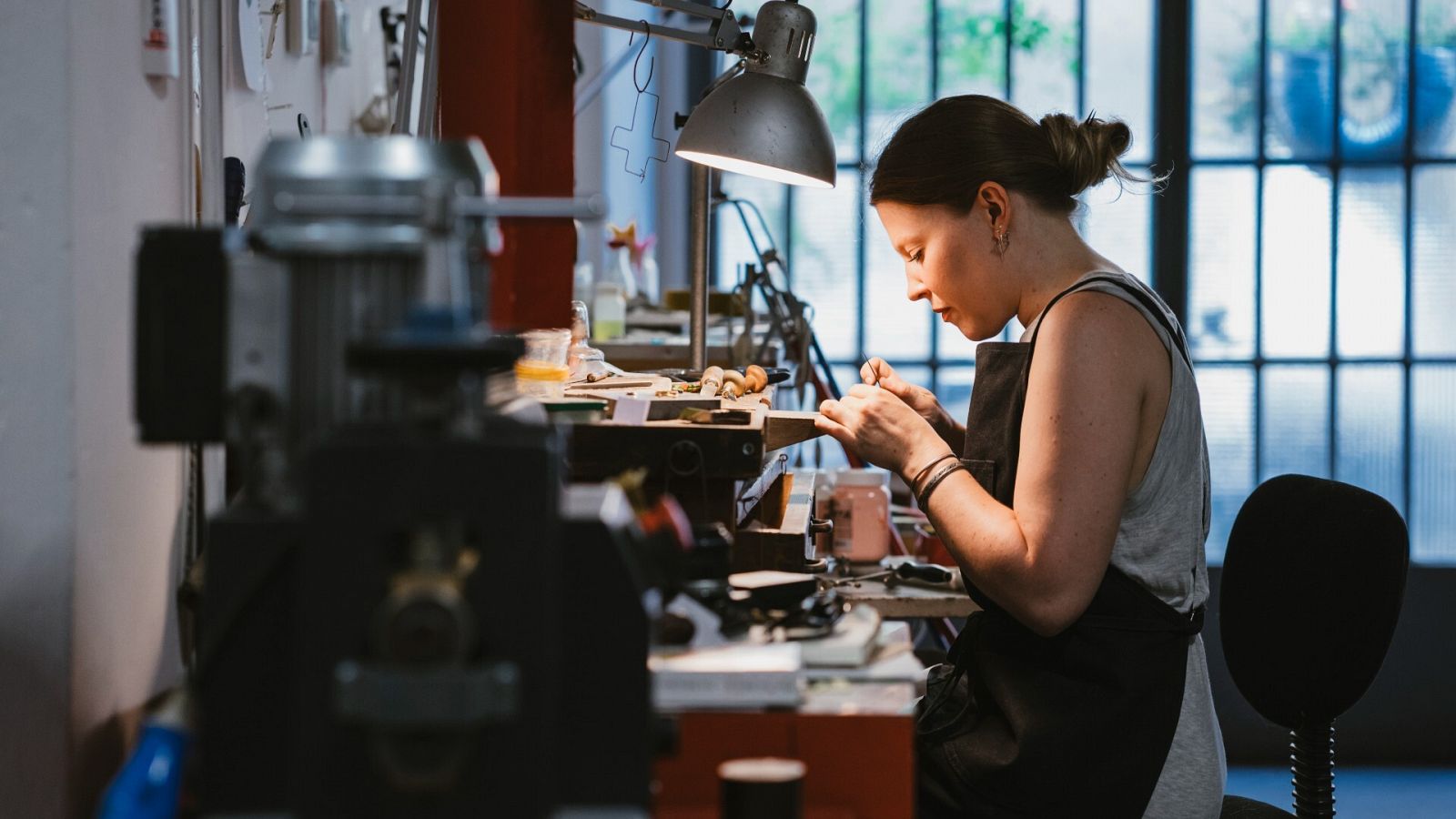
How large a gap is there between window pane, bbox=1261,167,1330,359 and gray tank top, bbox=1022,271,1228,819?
9.12 feet

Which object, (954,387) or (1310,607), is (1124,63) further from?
(1310,607)

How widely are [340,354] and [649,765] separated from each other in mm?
314

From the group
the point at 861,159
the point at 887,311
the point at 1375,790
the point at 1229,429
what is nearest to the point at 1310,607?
the point at 1375,790

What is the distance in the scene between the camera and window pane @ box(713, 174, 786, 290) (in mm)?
4328

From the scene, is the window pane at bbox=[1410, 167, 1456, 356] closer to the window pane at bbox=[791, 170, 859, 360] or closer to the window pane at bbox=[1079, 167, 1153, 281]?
the window pane at bbox=[1079, 167, 1153, 281]

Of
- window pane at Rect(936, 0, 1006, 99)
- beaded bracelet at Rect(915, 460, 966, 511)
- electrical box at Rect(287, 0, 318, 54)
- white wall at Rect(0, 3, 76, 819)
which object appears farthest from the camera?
window pane at Rect(936, 0, 1006, 99)

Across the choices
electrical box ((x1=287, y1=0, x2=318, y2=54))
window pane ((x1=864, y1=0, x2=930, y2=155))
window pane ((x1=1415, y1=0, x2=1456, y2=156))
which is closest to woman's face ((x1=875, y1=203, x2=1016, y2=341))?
electrical box ((x1=287, y1=0, x2=318, y2=54))

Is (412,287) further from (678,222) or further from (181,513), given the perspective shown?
(678,222)

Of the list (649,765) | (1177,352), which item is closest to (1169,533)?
(1177,352)

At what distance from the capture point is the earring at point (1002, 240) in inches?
64.9

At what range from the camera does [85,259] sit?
112cm

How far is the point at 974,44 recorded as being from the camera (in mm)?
4203

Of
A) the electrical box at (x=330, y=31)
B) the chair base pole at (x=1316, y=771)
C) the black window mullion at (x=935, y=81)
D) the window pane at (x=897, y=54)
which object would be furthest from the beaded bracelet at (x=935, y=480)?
the window pane at (x=897, y=54)

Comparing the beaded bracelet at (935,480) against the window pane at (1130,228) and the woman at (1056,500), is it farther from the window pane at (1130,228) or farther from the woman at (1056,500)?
the window pane at (1130,228)
